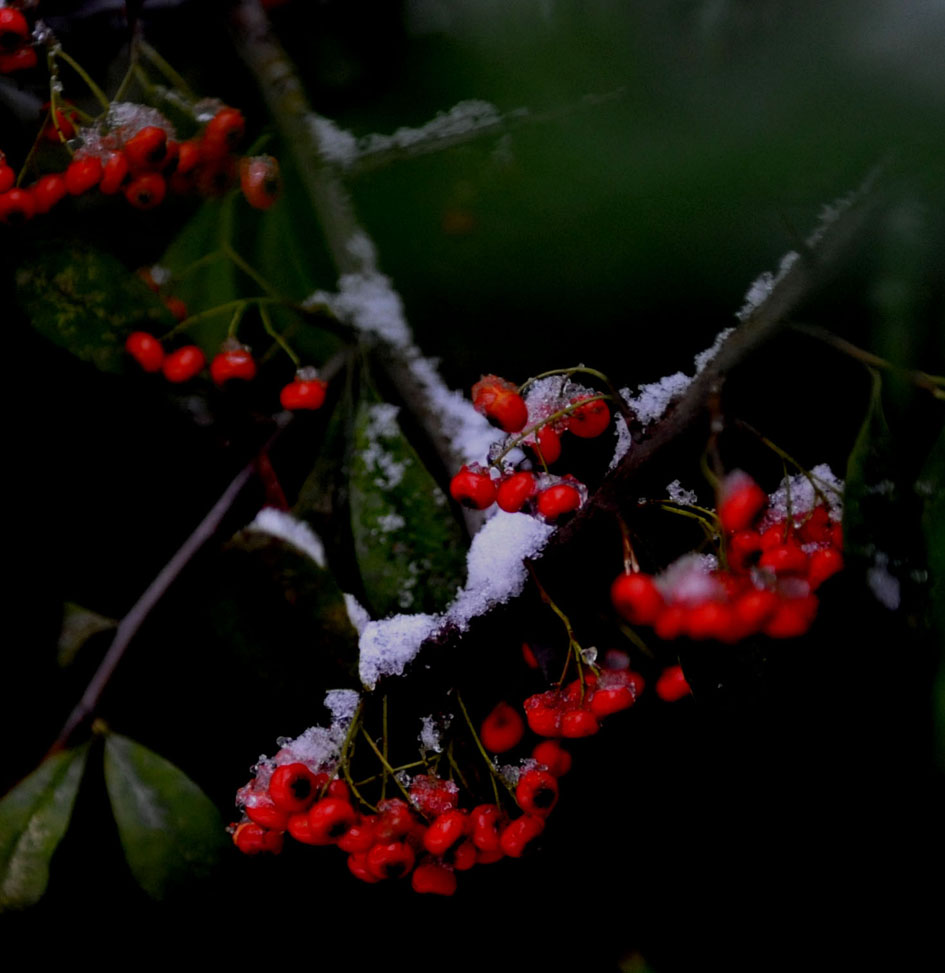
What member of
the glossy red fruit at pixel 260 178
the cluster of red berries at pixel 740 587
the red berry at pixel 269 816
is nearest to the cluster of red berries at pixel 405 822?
the red berry at pixel 269 816

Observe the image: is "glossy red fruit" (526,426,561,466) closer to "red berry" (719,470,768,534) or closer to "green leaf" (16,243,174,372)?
"red berry" (719,470,768,534)

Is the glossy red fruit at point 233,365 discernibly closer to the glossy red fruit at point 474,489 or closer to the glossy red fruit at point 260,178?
the glossy red fruit at point 260,178

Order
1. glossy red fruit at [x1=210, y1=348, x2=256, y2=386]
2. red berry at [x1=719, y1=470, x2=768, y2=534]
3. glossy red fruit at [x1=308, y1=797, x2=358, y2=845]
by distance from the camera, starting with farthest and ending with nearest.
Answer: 1. glossy red fruit at [x1=210, y1=348, x2=256, y2=386]
2. glossy red fruit at [x1=308, y1=797, x2=358, y2=845]
3. red berry at [x1=719, y1=470, x2=768, y2=534]

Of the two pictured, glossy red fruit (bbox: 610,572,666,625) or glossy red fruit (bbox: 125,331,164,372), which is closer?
glossy red fruit (bbox: 610,572,666,625)

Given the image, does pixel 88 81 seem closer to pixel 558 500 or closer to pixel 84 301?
pixel 84 301

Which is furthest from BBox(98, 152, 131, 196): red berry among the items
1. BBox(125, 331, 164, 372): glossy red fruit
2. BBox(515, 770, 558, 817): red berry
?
BBox(515, 770, 558, 817): red berry

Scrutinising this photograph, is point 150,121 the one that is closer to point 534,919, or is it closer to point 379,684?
point 379,684

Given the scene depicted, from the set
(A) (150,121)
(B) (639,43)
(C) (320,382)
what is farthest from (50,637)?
(B) (639,43)
